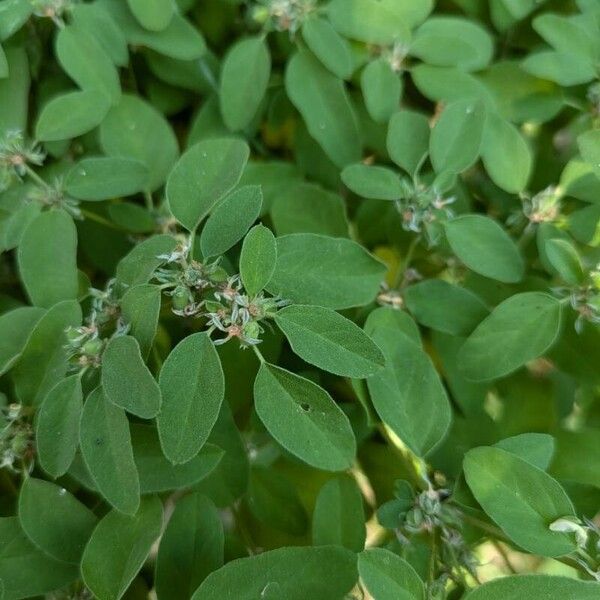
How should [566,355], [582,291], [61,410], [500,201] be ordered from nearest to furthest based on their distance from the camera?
[61,410], [582,291], [566,355], [500,201]

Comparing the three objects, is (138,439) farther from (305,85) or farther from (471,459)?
(305,85)

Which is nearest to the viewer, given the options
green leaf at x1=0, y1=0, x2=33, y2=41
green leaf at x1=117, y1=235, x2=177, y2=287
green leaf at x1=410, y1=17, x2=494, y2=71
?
green leaf at x1=117, y1=235, x2=177, y2=287

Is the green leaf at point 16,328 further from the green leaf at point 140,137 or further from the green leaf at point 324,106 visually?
the green leaf at point 324,106

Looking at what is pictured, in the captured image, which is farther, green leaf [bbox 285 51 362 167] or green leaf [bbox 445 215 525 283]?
green leaf [bbox 285 51 362 167]

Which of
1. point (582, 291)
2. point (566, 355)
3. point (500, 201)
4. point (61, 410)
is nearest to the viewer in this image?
point (61, 410)

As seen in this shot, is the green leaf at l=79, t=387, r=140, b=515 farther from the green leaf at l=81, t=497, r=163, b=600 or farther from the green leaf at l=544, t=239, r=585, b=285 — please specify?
the green leaf at l=544, t=239, r=585, b=285

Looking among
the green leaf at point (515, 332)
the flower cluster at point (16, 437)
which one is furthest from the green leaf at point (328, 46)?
the flower cluster at point (16, 437)

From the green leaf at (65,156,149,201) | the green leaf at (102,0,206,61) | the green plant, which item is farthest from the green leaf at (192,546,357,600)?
the green leaf at (102,0,206,61)

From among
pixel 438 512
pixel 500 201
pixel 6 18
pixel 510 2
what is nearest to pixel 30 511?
pixel 438 512
